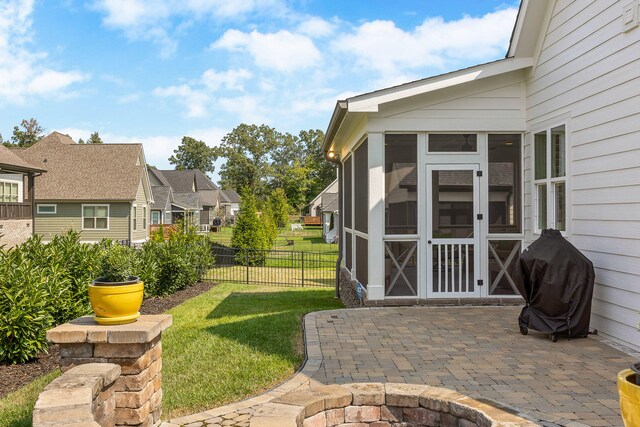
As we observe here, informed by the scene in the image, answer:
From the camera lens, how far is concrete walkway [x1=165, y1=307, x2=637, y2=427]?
336 centimetres

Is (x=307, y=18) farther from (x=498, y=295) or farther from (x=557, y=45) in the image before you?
(x=498, y=295)

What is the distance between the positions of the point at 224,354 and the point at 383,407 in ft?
7.17

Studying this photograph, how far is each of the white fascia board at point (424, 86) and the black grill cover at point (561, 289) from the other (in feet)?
9.19

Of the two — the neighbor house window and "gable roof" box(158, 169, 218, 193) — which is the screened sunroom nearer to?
the neighbor house window

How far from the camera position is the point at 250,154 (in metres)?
69.3

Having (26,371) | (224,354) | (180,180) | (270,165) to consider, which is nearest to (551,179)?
(224,354)

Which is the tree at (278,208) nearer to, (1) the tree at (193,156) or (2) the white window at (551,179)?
(1) the tree at (193,156)

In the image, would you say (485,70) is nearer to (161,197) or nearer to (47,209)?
(47,209)

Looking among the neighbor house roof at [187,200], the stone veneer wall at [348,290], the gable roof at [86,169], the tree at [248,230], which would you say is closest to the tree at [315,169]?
the neighbor house roof at [187,200]

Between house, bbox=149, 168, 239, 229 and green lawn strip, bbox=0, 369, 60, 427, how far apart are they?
1145 inches

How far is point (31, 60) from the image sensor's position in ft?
48.3

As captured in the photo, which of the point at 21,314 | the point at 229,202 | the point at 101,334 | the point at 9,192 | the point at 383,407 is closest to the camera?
the point at 101,334

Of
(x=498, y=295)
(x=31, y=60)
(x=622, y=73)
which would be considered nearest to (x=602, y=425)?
(x=622, y=73)

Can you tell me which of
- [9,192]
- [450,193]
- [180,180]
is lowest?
[450,193]
